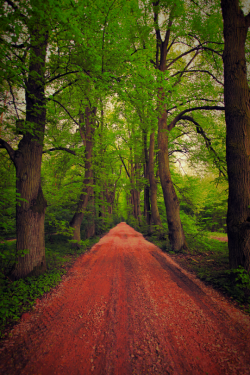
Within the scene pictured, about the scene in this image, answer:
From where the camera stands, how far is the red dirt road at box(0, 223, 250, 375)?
1828mm

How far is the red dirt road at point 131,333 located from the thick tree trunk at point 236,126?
152 cm

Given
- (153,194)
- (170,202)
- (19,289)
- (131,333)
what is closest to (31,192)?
(19,289)

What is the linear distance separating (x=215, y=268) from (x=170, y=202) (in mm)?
3118

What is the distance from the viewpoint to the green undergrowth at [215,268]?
311cm

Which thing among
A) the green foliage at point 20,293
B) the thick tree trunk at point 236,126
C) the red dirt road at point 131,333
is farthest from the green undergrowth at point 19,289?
the thick tree trunk at point 236,126

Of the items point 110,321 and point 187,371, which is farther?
point 110,321

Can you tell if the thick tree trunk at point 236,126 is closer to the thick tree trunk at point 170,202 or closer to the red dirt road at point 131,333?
the red dirt road at point 131,333

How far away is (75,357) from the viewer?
1.95 metres

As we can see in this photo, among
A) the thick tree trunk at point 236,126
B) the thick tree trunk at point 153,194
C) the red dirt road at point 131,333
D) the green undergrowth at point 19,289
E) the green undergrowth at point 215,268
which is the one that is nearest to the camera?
the red dirt road at point 131,333

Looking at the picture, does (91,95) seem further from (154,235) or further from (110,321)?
(154,235)

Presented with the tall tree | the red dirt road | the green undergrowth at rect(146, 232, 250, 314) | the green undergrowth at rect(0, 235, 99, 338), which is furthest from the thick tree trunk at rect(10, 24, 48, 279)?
the green undergrowth at rect(146, 232, 250, 314)

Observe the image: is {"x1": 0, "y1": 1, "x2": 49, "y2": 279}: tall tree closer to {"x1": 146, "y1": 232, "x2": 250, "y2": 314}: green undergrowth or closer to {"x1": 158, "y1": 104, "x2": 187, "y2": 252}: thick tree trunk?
{"x1": 146, "y1": 232, "x2": 250, "y2": 314}: green undergrowth

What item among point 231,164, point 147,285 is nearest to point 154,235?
point 147,285

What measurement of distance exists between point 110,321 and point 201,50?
10220mm
